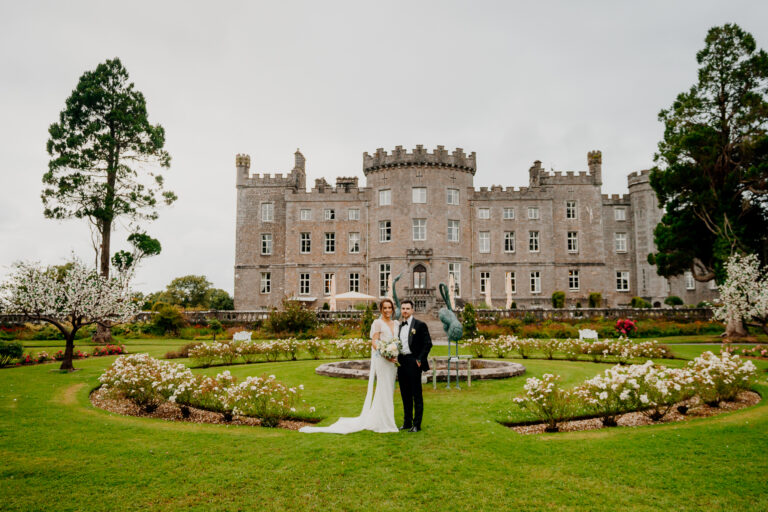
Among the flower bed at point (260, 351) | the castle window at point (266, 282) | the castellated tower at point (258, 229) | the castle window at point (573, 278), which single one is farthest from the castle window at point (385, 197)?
the flower bed at point (260, 351)

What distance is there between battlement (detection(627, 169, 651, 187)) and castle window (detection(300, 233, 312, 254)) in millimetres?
26001

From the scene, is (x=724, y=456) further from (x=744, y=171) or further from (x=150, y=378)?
(x=744, y=171)

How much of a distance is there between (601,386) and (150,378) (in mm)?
7838

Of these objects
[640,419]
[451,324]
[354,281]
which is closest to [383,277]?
[354,281]

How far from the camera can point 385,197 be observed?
3550 centimetres

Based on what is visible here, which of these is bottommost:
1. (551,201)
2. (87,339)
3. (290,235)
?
(87,339)

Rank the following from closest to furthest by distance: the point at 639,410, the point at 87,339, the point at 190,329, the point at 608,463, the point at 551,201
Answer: the point at 608,463 → the point at 639,410 → the point at 87,339 → the point at 190,329 → the point at 551,201

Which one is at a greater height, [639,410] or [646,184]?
[646,184]

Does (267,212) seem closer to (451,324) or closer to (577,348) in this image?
(577,348)

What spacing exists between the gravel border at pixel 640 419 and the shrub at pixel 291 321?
59.0 feet

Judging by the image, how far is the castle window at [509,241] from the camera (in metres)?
37.2

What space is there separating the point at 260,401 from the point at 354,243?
29.1 meters

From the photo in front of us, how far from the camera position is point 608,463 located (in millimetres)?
5902

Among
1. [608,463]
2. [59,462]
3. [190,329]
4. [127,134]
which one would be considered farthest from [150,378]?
[127,134]
